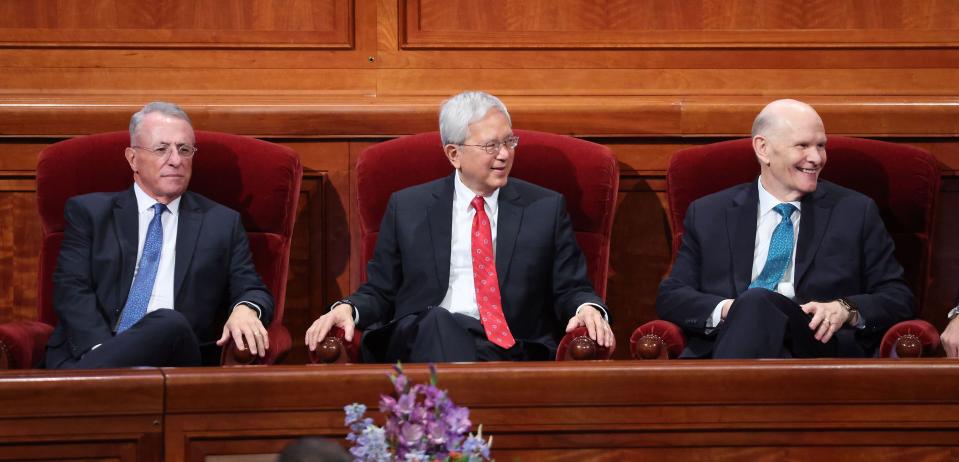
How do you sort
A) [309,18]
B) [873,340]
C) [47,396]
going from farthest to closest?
[309,18], [873,340], [47,396]

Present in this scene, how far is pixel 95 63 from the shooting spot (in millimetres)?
3686

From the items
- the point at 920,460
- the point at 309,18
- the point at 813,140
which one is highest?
the point at 309,18

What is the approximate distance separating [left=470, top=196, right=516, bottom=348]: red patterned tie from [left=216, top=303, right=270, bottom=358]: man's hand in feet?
1.65

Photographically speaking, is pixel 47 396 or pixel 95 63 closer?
pixel 47 396

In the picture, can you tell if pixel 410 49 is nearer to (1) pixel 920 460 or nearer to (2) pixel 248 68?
(2) pixel 248 68

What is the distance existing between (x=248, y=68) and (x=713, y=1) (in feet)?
4.28

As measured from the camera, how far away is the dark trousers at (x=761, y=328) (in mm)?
2762

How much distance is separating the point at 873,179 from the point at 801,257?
35 centimetres

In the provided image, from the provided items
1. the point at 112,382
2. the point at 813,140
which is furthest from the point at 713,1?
the point at 112,382

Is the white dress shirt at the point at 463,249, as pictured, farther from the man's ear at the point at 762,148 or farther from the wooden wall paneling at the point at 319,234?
the man's ear at the point at 762,148

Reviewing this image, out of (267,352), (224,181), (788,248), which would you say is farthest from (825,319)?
(224,181)

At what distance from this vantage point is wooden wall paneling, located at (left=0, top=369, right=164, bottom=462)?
211 cm

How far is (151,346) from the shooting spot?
9.22ft

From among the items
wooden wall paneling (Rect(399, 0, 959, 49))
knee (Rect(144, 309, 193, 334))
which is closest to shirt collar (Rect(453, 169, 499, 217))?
wooden wall paneling (Rect(399, 0, 959, 49))
